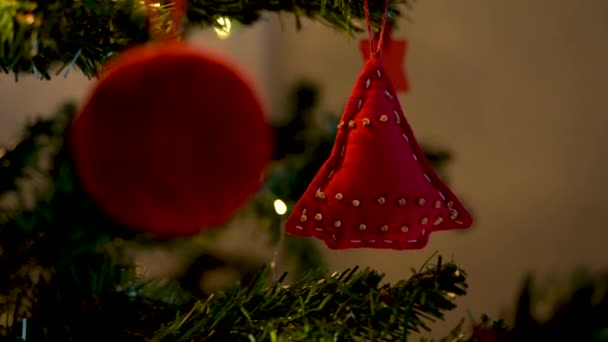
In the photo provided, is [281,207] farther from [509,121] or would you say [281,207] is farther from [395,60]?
[509,121]

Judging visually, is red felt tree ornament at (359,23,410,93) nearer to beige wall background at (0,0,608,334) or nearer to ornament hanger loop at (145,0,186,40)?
ornament hanger loop at (145,0,186,40)

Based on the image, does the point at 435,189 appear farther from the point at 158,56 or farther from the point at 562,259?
the point at 562,259

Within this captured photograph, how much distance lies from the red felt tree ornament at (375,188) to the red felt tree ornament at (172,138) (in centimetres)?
12

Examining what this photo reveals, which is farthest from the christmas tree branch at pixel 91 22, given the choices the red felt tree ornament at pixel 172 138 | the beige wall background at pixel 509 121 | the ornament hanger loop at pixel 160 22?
the beige wall background at pixel 509 121

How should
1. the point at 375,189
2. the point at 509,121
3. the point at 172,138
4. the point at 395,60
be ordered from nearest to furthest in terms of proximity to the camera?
the point at 172,138 < the point at 375,189 < the point at 395,60 < the point at 509,121

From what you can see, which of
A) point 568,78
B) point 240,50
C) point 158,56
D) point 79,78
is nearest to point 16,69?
point 158,56

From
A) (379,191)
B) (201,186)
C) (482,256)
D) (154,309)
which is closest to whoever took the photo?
(201,186)

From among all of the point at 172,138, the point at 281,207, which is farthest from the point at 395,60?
the point at 172,138

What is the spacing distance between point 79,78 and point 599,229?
0.78 meters

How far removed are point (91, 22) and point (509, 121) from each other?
26.6 inches

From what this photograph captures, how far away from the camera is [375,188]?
39cm

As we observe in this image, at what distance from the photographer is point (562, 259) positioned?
878mm

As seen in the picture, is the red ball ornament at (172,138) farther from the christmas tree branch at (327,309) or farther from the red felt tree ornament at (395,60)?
the red felt tree ornament at (395,60)

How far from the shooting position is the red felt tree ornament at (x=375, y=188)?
0.39 m
